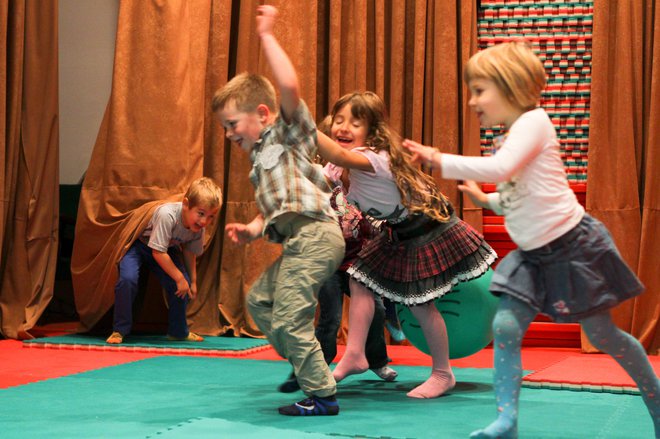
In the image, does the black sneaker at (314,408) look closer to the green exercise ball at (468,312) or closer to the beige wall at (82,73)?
the green exercise ball at (468,312)

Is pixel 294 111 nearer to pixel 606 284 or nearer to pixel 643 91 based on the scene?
pixel 606 284

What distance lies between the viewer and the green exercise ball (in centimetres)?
321

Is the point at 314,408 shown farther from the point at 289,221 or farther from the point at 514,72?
the point at 514,72

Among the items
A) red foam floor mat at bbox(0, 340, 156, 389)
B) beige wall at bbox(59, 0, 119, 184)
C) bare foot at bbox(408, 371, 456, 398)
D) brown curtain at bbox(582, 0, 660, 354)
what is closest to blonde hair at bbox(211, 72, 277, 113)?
bare foot at bbox(408, 371, 456, 398)

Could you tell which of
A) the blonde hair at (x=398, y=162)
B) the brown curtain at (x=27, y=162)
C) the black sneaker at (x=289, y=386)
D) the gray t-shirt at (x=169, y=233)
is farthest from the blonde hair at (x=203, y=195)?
the black sneaker at (x=289, y=386)

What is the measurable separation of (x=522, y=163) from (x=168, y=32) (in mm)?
3512

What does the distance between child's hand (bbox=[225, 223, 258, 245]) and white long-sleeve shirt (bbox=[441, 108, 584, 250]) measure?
2.39ft

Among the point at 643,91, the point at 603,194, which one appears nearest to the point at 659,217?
the point at 603,194

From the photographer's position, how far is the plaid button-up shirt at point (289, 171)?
2.61 m

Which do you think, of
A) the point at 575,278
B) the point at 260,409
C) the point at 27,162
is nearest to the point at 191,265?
the point at 27,162

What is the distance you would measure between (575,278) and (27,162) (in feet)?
12.3

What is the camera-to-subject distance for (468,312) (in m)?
3.22

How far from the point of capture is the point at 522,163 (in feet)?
6.93

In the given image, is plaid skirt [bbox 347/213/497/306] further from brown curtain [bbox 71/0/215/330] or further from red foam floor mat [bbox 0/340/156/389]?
brown curtain [bbox 71/0/215/330]
